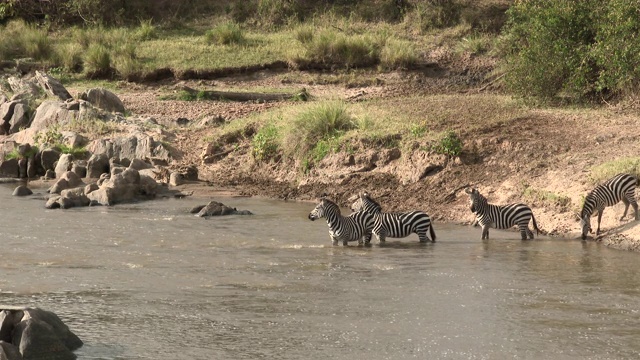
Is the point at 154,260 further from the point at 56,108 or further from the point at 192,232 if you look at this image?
the point at 56,108

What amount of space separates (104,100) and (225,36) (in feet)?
20.4

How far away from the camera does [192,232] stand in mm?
16453

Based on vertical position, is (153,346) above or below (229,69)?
below

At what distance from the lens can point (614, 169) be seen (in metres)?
16.2

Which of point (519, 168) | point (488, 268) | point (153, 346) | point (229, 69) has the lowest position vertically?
point (153, 346)

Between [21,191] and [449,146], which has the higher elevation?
[449,146]

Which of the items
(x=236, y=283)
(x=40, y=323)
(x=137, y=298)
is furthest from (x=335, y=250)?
(x=40, y=323)

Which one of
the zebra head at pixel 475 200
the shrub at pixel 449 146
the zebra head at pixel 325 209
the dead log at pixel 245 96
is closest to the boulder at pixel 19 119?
the dead log at pixel 245 96

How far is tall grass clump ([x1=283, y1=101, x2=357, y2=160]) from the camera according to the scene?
20375 millimetres

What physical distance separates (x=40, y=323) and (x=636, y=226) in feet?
28.1

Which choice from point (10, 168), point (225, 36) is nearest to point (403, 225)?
point (10, 168)

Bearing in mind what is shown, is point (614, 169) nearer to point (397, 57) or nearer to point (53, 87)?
point (397, 57)

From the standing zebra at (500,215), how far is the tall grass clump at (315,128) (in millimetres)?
5139

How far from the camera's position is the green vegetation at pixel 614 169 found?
16031 millimetres
